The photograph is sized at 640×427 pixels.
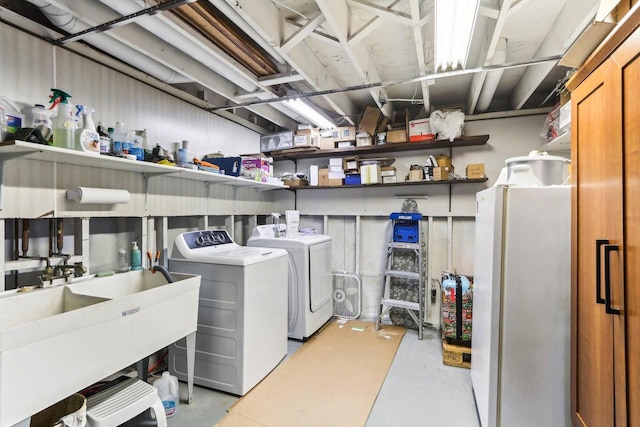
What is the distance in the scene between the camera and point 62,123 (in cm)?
Result: 158

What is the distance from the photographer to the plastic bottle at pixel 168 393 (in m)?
2.00

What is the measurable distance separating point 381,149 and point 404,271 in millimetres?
1540

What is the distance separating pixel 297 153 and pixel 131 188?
215 centimetres

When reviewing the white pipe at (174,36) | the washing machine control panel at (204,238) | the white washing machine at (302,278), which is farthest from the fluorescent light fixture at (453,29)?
the washing machine control panel at (204,238)

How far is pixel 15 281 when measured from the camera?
1683mm

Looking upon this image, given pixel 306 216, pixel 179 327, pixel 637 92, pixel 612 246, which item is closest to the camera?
pixel 637 92

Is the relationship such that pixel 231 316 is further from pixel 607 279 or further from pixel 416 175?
pixel 416 175

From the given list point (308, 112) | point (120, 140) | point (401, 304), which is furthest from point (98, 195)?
point (401, 304)

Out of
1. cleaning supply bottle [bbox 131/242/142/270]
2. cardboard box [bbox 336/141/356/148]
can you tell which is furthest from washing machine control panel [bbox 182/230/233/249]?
cardboard box [bbox 336/141/356/148]

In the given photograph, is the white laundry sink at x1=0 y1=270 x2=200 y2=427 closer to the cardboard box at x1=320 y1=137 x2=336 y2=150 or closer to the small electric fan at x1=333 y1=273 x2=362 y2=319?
the small electric fan at x1=333 y1=273 x2=362 y2=319

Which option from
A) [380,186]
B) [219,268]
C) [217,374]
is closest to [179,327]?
[219,268]

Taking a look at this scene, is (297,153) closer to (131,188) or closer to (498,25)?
(131,188)

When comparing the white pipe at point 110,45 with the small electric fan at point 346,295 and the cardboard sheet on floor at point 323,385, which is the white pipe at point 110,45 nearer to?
the cardboard sheet on floor at point 323,385

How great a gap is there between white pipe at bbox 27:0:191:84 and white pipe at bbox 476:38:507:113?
2585 mm
